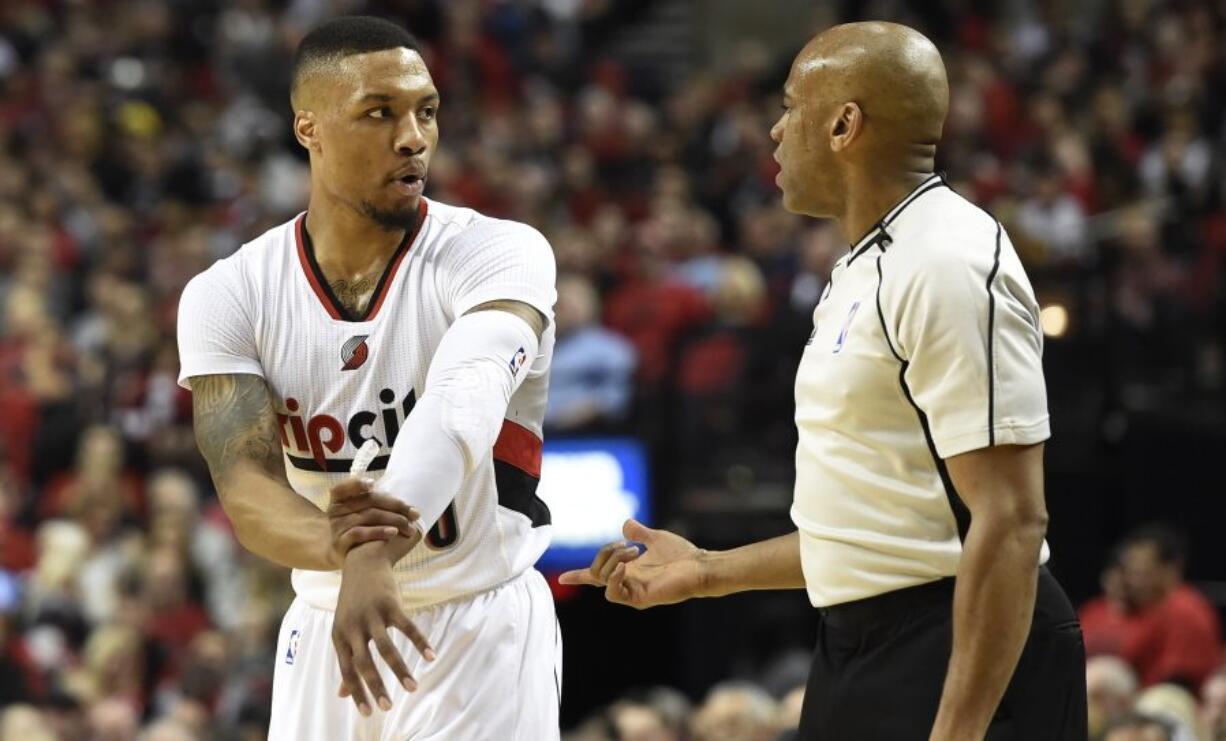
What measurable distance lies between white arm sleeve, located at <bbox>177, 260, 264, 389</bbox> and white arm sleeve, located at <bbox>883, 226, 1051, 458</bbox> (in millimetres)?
1708

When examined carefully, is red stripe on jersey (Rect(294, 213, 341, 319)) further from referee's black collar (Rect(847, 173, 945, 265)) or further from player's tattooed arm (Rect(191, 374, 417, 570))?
referee's black collar (Rect(847, 173, 945, 265))

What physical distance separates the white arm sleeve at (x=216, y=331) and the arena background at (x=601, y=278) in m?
4.47

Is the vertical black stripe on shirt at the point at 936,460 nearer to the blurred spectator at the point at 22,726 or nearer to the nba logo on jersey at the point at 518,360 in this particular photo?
the nba logo on jersey at the point at 518,360

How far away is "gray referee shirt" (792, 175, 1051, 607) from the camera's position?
3.89m

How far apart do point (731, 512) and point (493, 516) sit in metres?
7.46

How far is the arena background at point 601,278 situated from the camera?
1207cm

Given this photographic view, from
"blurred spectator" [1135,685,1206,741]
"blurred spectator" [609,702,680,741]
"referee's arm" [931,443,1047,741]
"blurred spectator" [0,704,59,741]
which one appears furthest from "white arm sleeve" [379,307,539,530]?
"blurred spectator" [0,704,59,741]

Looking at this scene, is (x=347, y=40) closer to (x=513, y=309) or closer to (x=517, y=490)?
(x=513, y=309)

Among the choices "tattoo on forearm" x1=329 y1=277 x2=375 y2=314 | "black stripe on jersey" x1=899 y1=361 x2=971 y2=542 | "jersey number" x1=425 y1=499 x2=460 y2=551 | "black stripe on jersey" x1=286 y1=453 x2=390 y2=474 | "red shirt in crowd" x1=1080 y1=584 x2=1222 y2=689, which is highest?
"tattoo on forearm" x1=329 y1=277 x2=375 y2=314

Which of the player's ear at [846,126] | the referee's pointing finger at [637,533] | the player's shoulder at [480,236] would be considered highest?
the player's ear at [846,126]

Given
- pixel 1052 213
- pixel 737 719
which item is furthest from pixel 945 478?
pixel 1052 213

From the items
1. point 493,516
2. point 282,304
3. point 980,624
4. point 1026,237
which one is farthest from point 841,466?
point 1026,237

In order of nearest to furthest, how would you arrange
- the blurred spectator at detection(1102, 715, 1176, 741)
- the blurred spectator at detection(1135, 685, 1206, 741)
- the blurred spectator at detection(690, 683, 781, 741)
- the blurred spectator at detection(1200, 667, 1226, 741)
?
1. the blurred spectator at detection(1102, 715, 1176, 741)
2. the blurred spectator at detection(1135, 685, 1206, 741)
3. the blurred spectator at detection(1200, 667, 1226, 741)
4. the blurred spectator at detection(690, 683, 781, 741)

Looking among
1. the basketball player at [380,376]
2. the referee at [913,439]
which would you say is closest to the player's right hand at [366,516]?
the basketball player at [380,376]
